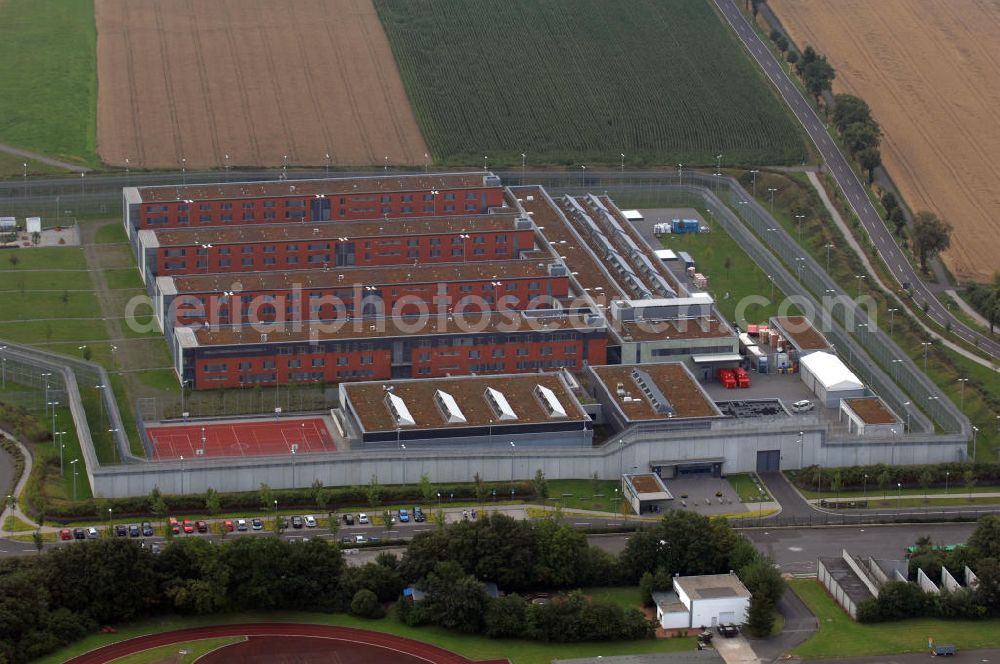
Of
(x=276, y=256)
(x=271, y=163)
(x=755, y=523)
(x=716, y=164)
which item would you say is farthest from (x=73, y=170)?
(x=755, y=523)

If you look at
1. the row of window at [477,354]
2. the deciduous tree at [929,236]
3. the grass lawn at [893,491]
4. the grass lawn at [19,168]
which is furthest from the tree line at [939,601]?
the grass lawn at [19,168]

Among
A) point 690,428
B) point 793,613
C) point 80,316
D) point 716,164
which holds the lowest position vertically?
point 793,613

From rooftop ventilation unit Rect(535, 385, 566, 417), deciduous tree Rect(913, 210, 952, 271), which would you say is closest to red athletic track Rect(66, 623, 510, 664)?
rooftop ventilation unit Rect(535, 385, 566, 417)

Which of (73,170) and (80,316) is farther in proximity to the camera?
(73,170)

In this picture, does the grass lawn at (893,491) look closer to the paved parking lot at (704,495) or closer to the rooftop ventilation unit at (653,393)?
the paved parking lot at (704,495)

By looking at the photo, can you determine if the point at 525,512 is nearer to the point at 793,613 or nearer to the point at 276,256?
the point at 793,613
